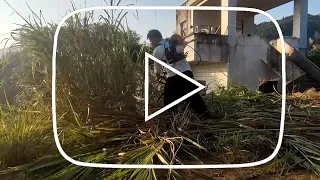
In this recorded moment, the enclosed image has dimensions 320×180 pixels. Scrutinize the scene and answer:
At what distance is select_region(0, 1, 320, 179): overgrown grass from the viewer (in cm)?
130

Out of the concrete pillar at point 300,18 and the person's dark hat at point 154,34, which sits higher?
the concrete pillar at point 300,18

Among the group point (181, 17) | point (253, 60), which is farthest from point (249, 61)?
point (181, 17)

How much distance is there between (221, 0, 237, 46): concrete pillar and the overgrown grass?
0.28 m

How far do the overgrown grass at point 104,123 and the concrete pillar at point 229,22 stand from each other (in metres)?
0.28

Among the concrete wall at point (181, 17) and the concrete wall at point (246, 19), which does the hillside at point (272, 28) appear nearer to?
the concrete wall at point (246, 19)

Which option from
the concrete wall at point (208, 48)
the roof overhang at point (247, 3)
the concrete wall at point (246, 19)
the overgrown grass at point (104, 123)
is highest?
the roof overhang at point (247, 3)

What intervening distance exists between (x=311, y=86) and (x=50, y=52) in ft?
4.83

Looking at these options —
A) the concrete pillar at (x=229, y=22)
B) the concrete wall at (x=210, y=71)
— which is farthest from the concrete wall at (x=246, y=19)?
the concrete wall at (x=210, y=71)

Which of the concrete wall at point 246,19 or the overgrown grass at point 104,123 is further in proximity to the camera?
the overgrown grass at point 104,123

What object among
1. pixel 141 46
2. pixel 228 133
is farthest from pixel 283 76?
pixel 228 133

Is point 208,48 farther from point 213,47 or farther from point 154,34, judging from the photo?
point 154,34

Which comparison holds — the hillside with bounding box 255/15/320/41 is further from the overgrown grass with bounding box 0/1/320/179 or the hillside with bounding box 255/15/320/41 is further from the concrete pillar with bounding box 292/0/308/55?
the overgrown grass with bounding box 0/1/320/179

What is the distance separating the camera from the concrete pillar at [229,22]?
1002 millimetres

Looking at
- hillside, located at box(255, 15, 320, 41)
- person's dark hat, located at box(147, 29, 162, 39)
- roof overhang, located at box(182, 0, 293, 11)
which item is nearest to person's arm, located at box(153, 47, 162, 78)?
person's dark hat, located at box(147, 29, 162, 39)
